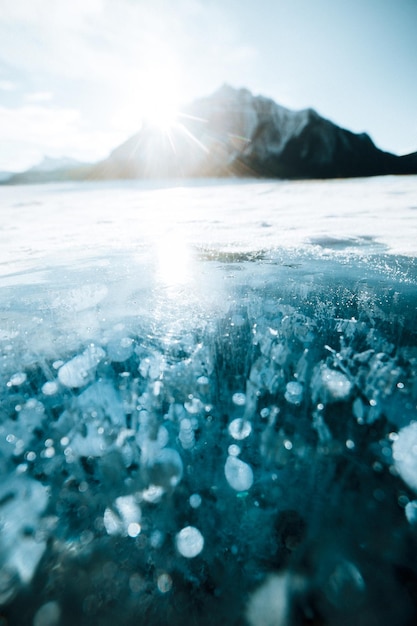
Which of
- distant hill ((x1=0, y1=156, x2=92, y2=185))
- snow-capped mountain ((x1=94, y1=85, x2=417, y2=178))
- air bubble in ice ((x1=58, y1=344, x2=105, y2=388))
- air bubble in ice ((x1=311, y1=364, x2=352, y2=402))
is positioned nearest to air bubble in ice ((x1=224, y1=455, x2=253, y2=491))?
air bubble in ice ((x1=311, y1=364, x2=352, y2=402))

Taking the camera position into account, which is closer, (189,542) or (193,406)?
(189,542)

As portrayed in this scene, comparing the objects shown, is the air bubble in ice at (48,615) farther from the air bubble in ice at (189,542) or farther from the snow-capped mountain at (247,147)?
the snow-capped mountain at (247,147)

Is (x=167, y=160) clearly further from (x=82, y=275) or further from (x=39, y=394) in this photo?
(x=39, y=394)

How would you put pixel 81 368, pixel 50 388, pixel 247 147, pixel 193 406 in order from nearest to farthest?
pixel 193 406 < pixel 50 388 < pixel 81 368 < pixel 247 147

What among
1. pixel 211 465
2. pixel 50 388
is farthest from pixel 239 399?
pixel 50 388

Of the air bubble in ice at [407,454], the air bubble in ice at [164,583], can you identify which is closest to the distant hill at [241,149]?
the air bubble in ice at [407,454]

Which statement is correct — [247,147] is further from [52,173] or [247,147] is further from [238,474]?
[238,474]
